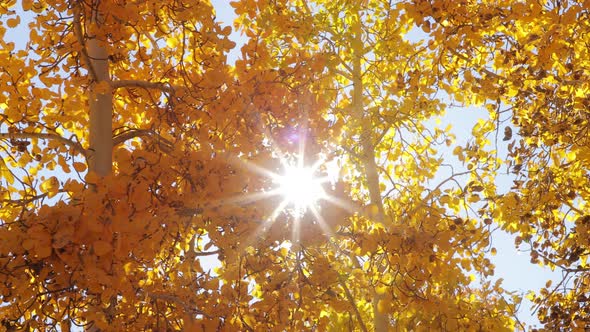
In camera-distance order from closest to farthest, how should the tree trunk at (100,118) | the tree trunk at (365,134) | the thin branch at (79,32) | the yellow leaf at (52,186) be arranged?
1. the yellow leaf at (52,186)
2. the thin branch at (79,32)
3. the tree trunk at (100,118)
4. the tree trunk at (365,134)

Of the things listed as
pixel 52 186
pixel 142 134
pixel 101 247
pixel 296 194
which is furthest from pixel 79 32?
pixel 296 194

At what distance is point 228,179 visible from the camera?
356 centimetres

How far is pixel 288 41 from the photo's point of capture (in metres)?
6.24

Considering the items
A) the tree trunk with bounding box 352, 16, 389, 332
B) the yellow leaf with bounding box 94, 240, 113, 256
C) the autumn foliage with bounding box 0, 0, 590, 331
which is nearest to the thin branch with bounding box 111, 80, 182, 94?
the autumn foliage with bounding box 0, 0, 590, 331

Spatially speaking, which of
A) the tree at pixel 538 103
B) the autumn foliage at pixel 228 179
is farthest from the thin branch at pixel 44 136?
the tree at pixel 538 103

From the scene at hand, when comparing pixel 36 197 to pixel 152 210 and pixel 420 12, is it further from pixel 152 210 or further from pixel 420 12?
pixel 420 12

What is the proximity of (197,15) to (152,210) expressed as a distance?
4.49 ft

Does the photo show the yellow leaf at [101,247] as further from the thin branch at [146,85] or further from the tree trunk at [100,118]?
the thin branch at [146,85]

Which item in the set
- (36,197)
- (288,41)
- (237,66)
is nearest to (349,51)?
(288,41)

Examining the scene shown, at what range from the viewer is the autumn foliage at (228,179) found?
309 centimetres

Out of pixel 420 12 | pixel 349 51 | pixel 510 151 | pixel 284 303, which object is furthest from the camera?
pixel 349 51

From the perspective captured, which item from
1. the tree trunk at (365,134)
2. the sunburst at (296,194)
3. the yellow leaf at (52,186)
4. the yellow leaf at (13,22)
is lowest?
the yellow leaf at (52,186)

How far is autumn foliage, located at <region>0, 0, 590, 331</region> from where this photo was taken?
309 centimetres

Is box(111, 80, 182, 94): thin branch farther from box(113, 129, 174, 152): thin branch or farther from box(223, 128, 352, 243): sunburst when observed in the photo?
box(223, 128, 352, 243): sunburst
